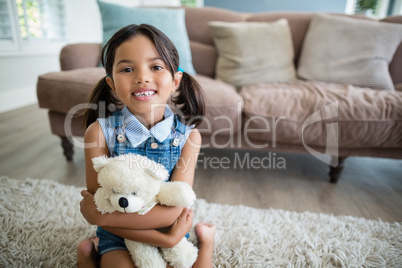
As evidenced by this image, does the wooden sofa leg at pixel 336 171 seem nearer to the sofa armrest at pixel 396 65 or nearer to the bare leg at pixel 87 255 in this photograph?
the sofa armrest at pixel 396 65

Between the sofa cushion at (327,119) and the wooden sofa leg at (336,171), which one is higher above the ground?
the sofa cushion at (327,119)

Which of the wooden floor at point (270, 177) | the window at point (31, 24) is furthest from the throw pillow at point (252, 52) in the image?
the window at point (31, 24)

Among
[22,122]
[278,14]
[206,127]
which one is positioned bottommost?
[22,122]

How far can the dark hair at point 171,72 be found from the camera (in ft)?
1.99

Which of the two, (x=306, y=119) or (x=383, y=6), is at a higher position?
(x=383, y=6)

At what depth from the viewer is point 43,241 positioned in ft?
2.52

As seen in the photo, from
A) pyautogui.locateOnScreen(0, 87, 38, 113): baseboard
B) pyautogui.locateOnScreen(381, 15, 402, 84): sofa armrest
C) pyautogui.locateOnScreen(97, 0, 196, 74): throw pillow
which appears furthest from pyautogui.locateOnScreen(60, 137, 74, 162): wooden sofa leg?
pyautogui.locateOnScreen(381, 15, 402, 84): sofa armrest

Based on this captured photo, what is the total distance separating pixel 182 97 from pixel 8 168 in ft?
3.38

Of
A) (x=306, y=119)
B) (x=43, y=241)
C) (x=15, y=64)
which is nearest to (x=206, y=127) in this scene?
(x=306, y=119)

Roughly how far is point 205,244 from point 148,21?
113cm

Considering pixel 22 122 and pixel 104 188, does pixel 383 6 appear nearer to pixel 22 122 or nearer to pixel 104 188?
pixel 104 188

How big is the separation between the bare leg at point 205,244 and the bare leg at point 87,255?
10.8 inches

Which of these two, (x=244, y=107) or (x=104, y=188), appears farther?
(x=244, y=107)

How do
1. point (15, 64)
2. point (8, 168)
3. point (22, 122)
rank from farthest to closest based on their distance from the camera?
point (15, 64), point (22, 122), point (8, 168)
